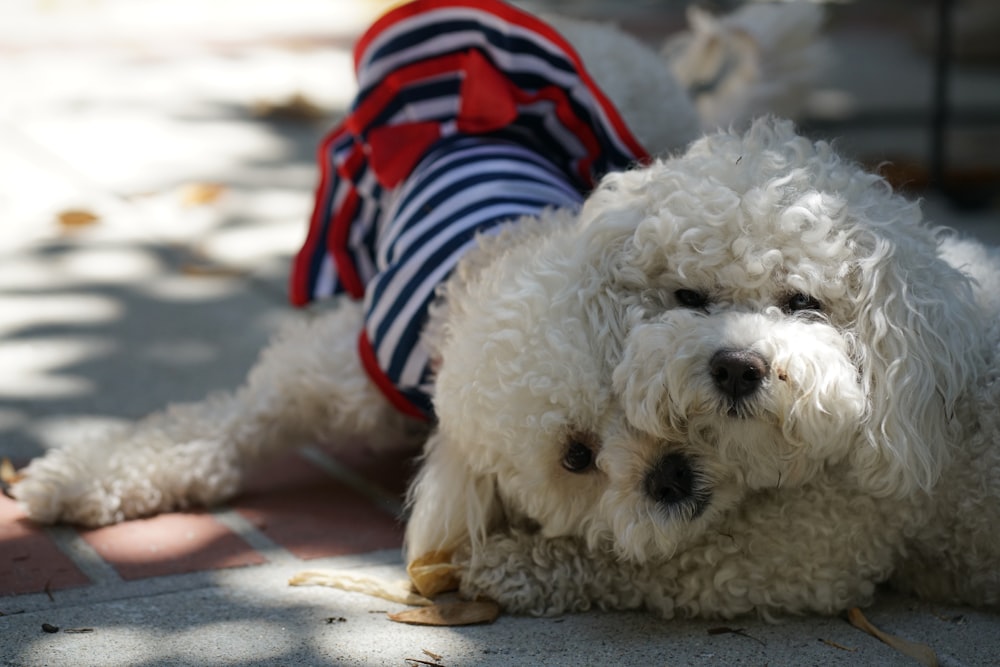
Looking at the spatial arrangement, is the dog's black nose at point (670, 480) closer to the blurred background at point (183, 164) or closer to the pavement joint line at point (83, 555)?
the blurred background at point (183, 164)

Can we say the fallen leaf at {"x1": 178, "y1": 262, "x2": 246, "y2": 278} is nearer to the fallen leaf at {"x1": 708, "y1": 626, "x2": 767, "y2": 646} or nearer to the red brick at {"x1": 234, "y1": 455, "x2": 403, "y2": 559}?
the red brick at {"x1": 234, "y1": 455, "x2": 403, "y2": 559}

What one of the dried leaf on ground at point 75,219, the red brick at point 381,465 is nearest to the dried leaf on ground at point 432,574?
the red brick at point 381,465

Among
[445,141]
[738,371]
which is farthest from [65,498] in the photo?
[738,371]

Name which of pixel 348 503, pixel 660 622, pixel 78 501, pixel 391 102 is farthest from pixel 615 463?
pixel 391 102

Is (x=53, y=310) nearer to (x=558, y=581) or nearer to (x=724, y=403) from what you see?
(x=558, y=581)

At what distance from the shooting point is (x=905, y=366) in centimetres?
227

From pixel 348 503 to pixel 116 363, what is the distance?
1118mm

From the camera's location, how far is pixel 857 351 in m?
2.32

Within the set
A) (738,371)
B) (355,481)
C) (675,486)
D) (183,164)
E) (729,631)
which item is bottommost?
(729,631)

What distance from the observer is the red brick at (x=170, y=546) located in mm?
2816

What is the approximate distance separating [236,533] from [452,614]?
0.71 metres

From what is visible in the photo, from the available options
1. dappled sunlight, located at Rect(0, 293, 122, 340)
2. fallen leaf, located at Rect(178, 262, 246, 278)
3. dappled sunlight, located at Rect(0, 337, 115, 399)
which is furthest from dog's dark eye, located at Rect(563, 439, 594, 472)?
fallen leaf, located at Rect(178, 262, 246, 278)

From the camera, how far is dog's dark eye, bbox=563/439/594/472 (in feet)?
7.88

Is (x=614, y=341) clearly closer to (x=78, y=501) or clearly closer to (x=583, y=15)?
(x=78, y=501)
